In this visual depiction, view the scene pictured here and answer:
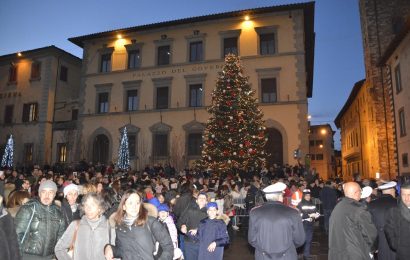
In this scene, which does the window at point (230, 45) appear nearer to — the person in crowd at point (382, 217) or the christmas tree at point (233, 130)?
the christmas tree at point (233, 130)

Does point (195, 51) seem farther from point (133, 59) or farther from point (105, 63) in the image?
point (105, 63)

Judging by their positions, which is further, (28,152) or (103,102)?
(28,152)

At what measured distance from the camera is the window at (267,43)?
27.0m

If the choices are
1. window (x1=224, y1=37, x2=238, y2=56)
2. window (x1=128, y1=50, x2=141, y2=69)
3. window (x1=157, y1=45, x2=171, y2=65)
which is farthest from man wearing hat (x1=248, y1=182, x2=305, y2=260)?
window (x1=128, y1=50, x2=141, y2=69)

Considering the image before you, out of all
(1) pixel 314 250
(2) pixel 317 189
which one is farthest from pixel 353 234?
(2) pixel 317 189

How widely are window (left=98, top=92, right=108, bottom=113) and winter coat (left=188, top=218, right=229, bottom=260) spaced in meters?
26.2

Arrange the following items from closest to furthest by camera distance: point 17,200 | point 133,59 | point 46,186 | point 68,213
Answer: point 46,186
point 17,200
point 68,213
point 133,59

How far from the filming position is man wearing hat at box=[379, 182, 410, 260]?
17.6 feet

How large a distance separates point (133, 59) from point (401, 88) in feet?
69.9

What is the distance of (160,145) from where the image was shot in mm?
28250

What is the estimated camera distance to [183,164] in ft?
88.3

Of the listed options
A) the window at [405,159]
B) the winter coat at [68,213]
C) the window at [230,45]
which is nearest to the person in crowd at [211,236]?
the winter coat at [68,213]

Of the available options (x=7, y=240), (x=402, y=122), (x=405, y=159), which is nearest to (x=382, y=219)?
(x=7, y=240)

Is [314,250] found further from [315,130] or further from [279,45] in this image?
[315,130]
